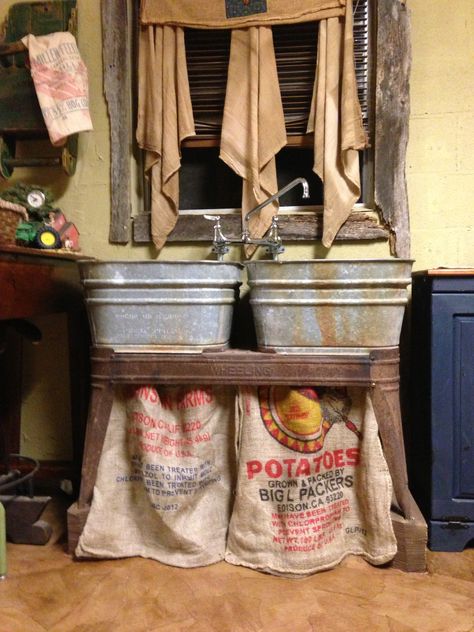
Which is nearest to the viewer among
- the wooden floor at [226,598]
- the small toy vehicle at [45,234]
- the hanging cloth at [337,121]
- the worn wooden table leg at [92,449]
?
the wooden floor at [226,598]

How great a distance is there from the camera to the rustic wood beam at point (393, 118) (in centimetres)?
188

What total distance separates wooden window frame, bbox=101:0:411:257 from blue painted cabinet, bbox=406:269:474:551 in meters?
0.43

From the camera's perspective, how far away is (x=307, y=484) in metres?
1.51

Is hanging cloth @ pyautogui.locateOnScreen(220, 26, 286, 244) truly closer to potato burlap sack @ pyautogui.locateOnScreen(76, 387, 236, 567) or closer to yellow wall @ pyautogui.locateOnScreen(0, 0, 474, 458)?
yellow wall @ pyautogui.locateOnScreen(0, 0, 474, 458)

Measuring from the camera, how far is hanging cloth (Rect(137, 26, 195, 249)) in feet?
6.30

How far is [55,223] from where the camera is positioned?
1.90 m

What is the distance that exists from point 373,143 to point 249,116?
19.6 inches

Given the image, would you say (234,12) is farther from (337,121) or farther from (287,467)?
(287,467)

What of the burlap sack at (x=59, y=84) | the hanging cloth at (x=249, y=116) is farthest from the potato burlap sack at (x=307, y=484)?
the burlap sack at (x=59, y=84)

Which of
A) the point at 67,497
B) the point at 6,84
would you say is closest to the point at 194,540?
the point at 67,497

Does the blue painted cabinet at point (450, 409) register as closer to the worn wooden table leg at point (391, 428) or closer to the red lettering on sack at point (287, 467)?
the worn wooden table leg at point (391, 428)

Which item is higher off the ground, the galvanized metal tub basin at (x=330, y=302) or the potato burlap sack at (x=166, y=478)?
the galvanized metal tub basin at (x=330, y=302)

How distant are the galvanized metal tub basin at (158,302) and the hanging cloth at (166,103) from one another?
565 millimetres

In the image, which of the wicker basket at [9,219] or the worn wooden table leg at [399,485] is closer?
the worn wooden table leg at [399,485]
